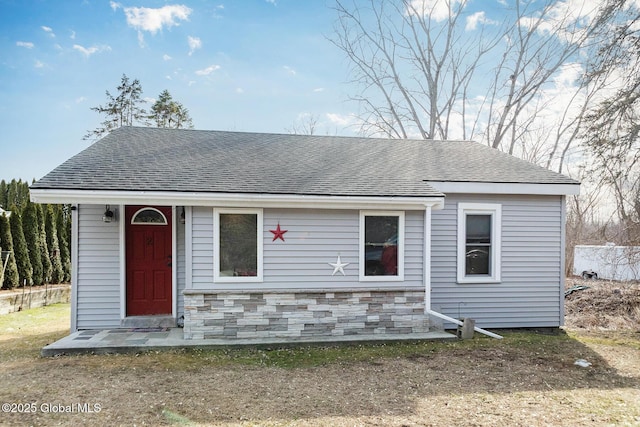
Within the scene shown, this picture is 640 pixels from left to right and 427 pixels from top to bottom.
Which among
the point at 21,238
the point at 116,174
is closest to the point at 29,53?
the point at 21,238

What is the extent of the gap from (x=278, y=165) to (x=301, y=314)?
115 inches

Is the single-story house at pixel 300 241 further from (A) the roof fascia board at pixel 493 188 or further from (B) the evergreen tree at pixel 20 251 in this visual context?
(B) the evergreen tree at pixel 20 251

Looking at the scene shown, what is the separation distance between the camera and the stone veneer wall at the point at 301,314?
636 centimetres

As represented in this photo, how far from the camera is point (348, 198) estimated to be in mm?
6645

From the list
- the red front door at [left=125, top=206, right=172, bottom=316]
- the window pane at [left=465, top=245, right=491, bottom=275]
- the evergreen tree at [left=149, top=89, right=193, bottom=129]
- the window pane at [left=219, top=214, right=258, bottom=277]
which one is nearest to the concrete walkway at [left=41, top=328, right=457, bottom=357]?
the red front door at [left=125, top=206, right=172, bottom=316]

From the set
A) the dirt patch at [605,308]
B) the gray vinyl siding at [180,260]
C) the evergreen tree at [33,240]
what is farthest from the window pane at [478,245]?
the evergreen tree at [33,240]

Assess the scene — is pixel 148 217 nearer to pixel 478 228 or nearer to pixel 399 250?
pixel 399 250

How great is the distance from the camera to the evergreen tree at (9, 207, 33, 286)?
1202cm

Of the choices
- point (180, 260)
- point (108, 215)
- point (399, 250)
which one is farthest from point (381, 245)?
point (108, 215)

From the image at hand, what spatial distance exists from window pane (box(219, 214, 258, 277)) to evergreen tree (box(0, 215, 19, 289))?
871cm

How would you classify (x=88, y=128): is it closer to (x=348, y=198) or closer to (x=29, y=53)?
(x=29, y=53)

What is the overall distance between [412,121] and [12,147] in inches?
643

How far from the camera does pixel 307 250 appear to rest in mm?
6824

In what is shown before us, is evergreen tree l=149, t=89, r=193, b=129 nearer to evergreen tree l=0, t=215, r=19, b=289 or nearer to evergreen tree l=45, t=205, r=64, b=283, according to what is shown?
evergreen tree l=45, t=205, r=64, b=283
